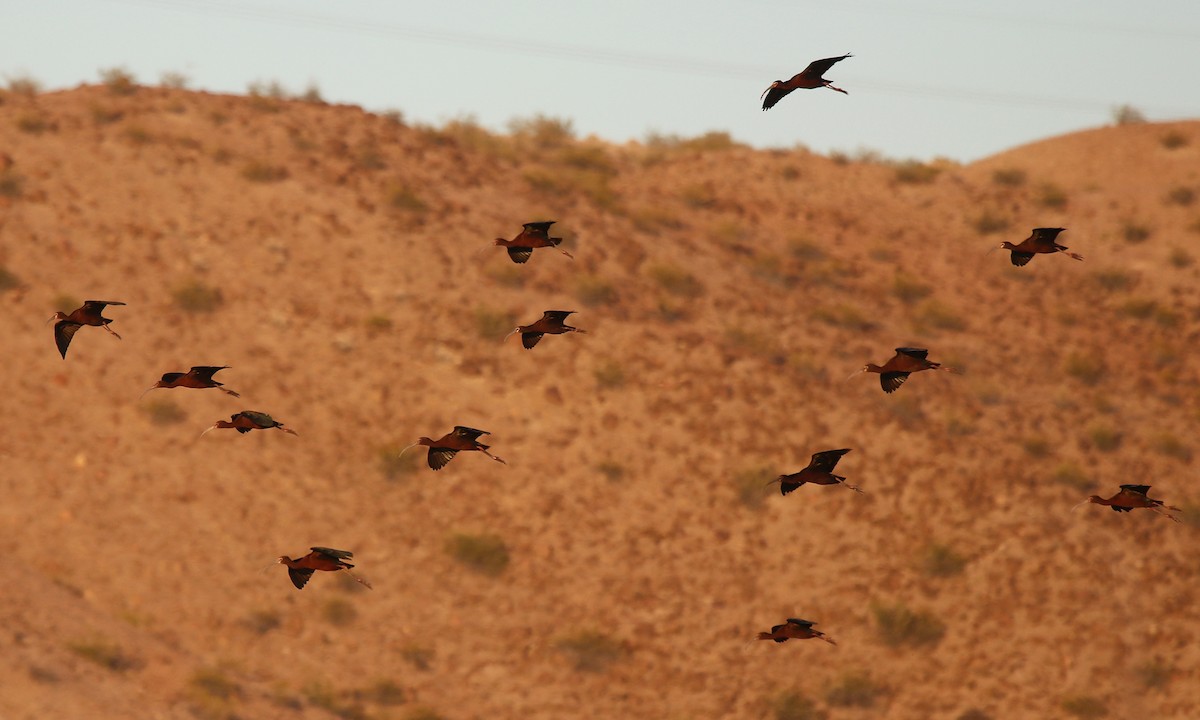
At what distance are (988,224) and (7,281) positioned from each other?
32.6 m

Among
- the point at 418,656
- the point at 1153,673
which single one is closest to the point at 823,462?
the point at 418,656

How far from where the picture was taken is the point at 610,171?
179ft

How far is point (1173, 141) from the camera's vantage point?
186ft

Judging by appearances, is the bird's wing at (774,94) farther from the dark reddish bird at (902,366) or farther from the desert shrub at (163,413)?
the desert shrub at (163,413)

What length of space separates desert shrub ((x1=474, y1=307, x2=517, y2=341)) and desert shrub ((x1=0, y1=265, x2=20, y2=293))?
12.5 metres

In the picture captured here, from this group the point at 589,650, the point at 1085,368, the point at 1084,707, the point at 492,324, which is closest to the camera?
the point at 1084,707

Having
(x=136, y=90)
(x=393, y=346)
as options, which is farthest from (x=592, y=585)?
(x=136, y=90)

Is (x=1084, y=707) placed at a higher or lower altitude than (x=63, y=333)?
lower

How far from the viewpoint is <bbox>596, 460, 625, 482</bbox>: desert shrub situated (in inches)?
1523

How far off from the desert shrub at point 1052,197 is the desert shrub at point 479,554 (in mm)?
27549

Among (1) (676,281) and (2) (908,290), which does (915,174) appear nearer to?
(2) (908,290)

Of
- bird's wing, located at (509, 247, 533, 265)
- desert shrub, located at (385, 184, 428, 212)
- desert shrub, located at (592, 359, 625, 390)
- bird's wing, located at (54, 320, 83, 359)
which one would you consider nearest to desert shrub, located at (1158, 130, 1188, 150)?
desert shrub, located at (592, 359, 625, 390)

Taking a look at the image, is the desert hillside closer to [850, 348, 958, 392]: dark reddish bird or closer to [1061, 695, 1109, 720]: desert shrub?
[1061, 695, 1109, 720]: desert shrub

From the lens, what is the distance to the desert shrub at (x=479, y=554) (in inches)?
1442
